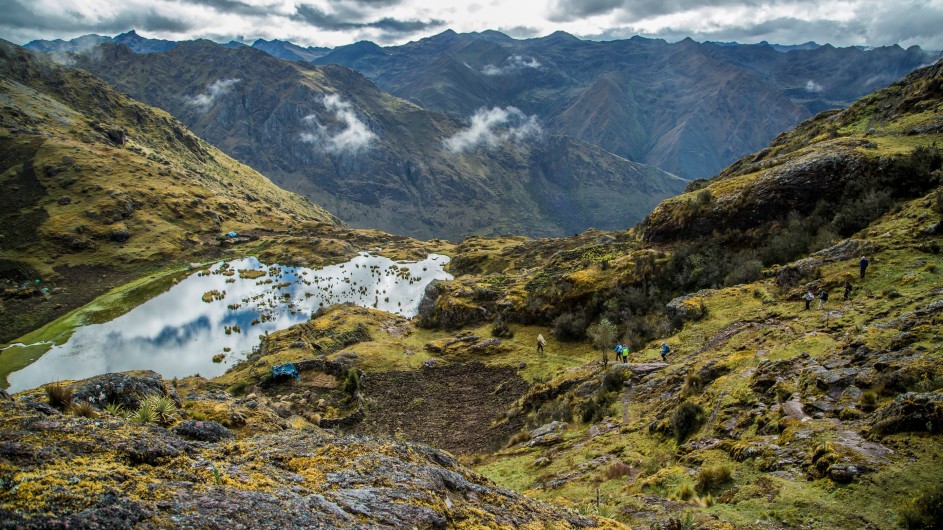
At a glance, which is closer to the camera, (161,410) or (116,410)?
(116,410)

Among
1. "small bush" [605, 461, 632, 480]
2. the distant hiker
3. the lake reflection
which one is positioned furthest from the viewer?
the lake reflection

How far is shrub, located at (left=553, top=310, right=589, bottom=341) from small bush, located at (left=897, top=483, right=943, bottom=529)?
84.9 feet

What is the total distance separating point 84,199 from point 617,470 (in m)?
131

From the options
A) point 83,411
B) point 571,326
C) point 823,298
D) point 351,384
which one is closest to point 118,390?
point 83,411

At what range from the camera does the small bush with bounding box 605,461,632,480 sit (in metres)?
14.4

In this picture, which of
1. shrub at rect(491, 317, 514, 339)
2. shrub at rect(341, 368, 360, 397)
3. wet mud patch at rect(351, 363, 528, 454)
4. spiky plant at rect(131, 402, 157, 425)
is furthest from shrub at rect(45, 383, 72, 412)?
shrub at rect(491, 317, 514, 339)

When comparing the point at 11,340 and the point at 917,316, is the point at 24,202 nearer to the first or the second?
the point at 11,340

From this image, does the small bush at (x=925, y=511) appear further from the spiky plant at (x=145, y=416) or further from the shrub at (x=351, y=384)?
the shrub at (x=351, y=384)

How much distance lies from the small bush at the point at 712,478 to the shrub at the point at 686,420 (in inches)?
126

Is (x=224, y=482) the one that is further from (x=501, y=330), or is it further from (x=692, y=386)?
(x=501, y=330)

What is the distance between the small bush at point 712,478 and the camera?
11.4 metres

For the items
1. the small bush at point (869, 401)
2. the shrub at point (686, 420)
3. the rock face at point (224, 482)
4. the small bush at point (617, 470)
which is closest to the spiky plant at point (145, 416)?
the rock face at point (224, 482)

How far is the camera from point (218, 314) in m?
66.9

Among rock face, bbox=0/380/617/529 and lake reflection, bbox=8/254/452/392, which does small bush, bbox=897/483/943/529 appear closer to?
rock face, bbox=0/380/617/529
